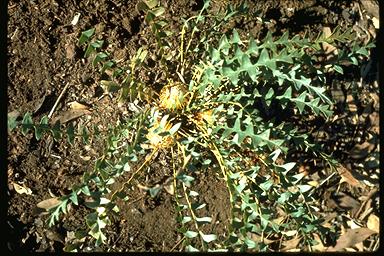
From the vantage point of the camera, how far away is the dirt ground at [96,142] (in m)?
1.90

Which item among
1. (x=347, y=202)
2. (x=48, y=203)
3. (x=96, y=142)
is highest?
(x=96, y=142)

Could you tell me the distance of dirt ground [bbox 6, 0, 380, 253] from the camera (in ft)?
6.25

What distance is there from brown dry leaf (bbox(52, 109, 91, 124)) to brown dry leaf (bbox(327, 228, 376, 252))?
106 centimetres

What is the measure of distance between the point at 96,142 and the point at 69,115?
14 cm

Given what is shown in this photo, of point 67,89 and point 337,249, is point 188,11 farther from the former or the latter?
point 337,249

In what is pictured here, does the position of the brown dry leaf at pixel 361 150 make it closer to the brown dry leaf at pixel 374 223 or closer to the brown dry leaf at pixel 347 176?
the brown dry leaf at pixel 347 176

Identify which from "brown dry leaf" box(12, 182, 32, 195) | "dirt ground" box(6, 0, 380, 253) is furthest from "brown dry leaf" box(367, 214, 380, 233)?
"brown dry leaf" box(12, 182, 32, 195)

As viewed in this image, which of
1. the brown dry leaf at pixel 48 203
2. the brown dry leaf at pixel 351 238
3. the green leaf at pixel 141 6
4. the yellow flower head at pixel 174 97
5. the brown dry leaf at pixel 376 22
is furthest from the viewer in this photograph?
the brown dry leaf at pixel 376 22

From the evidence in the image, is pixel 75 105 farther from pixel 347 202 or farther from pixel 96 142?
pixel 347 202

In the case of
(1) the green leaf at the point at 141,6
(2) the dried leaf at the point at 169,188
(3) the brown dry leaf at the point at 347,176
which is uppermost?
(1) the green leaf at the point at 141,6

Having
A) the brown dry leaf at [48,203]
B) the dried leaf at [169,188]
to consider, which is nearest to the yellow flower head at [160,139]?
the dried leaf at [169,188]

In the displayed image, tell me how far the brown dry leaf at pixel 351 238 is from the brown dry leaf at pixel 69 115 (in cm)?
106

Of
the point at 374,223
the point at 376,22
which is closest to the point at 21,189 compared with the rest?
the point at 374,223

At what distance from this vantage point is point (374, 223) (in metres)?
2.03
